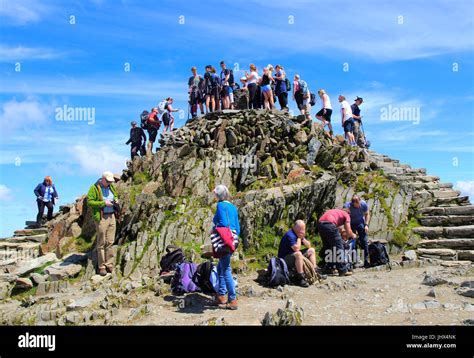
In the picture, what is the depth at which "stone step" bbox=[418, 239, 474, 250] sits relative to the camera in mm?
15148

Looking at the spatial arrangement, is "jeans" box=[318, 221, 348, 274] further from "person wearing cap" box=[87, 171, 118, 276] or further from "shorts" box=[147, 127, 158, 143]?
"shorts" box=[147, 127, 158, 143]

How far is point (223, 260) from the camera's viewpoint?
9.48m

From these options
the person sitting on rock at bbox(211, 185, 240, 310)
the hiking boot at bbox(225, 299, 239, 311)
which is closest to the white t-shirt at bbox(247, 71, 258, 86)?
the person sitting on rock at bbox(211, 185, 240, 310)

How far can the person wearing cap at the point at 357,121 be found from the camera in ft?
77.1

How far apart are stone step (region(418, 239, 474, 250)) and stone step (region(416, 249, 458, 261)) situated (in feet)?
1.49

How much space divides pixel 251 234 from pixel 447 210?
9.34 metres

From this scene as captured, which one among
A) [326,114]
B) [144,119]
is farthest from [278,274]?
[144,119]

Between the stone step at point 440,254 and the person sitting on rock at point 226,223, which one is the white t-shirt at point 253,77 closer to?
the stone step at point 440,254
